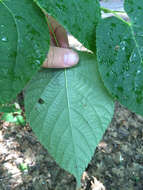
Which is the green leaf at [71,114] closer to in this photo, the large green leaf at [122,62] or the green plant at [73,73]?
the green plant at [73,73]

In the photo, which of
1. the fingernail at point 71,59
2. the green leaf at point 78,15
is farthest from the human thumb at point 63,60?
the green leaf at point 78,15

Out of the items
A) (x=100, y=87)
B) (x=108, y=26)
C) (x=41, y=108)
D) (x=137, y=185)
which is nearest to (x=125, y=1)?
(x=108, y=26)

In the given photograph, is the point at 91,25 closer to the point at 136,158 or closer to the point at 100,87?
the point at 100,87

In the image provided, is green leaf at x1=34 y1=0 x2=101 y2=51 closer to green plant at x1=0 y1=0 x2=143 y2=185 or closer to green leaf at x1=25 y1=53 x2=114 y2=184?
green plant at x1=0 y1=0 x2=143 y2=185

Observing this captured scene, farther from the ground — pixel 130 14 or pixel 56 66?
pixel 130 14

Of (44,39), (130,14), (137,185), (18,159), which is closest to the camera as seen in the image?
(44,39)

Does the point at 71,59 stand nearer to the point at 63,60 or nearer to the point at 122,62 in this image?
the point at 63,60
